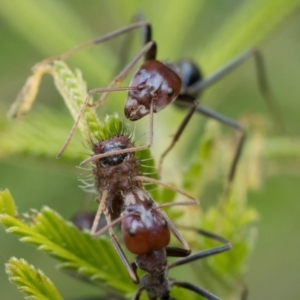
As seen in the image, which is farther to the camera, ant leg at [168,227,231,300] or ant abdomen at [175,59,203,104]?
ant abdomen at [175,59,203,104]

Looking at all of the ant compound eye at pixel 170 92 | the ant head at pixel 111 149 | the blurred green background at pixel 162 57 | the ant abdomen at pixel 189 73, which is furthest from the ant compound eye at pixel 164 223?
the ant abdomen at pixel 189 73

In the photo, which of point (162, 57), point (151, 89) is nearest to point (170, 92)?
point (151, 89)

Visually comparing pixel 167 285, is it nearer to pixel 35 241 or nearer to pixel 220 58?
pixel 35 241

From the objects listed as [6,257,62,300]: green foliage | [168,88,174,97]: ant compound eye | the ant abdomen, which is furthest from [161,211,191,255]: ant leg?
the ant abdomen

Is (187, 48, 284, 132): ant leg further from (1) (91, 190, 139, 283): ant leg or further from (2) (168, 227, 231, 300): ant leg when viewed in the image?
(1) (91, 190, 139, 283): ant leg

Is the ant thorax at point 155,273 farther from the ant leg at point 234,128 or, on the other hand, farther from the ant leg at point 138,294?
the ant leg at point 234,128
